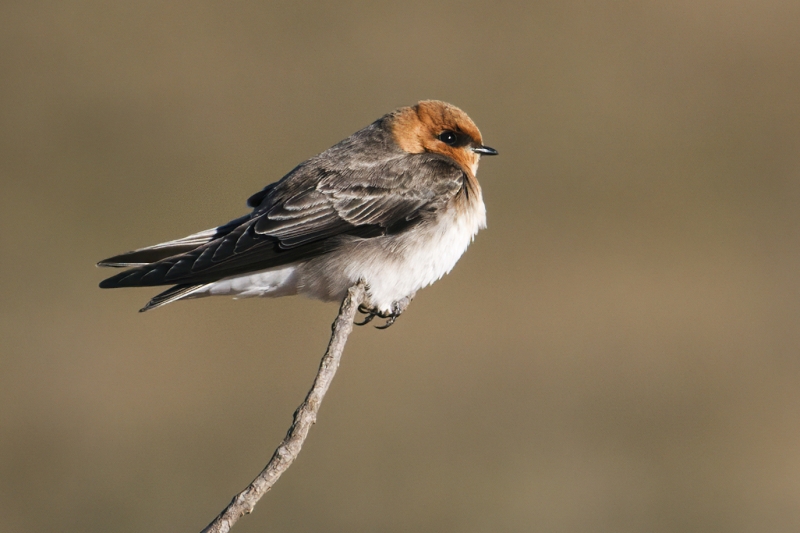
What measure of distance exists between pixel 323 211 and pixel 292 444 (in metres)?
2.40

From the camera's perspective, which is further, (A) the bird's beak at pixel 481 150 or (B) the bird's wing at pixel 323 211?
(A) the bird's beak at pixel 481 150

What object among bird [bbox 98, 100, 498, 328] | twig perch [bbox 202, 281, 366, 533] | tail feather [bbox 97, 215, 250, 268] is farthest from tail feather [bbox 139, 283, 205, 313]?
twig perch [bbox 202, 281, 366, 533]

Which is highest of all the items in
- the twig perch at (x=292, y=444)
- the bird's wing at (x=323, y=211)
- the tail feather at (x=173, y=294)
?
the bird's wing at (x=323, y=211)

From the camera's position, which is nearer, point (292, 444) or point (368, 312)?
point (292, 444)

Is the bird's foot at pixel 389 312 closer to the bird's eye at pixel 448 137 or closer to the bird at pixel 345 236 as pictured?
the bird at pixel 345 236

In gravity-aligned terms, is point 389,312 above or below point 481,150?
below

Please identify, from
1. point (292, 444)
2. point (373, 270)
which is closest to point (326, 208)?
point (373, 270)

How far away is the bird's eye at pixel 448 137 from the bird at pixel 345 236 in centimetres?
18

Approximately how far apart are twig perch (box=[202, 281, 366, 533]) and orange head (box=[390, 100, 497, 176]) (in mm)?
2099

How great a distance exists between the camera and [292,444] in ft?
10.6

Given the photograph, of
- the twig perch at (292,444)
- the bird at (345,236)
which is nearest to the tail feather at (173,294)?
the bird at (345,236)

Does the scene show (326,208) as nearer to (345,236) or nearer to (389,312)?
(345,236)

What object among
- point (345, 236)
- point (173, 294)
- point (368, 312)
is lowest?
point (173, 294)

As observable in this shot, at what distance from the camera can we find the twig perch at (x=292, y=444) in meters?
2.94
